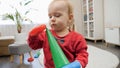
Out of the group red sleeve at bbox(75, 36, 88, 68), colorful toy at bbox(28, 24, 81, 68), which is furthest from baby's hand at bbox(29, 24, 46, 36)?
red sleeve at bbox(75, 36, 88, 68)

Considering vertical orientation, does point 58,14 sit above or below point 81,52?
above

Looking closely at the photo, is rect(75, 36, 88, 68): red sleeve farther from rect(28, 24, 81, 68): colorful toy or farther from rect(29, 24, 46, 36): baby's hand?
rect(29, 24, 46, 36): baby's hand

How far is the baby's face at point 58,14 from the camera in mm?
625

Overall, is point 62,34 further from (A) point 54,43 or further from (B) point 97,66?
(B) point 97,66

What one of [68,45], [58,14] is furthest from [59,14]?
[68,45]

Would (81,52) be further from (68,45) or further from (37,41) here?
(37,41)

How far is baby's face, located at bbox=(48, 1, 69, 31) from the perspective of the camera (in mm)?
625

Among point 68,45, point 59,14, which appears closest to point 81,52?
point 68,45

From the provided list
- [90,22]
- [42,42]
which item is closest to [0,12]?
[90,22]

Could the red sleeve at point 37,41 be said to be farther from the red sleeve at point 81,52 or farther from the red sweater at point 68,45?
the red sleeve at point 81,52

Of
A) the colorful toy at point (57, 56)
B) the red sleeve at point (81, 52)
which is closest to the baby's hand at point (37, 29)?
the colorful toy at point (57, 56)

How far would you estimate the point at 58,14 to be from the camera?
0.63m

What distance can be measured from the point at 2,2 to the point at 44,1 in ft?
4.50

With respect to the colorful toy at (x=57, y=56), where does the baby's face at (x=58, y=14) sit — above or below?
above
